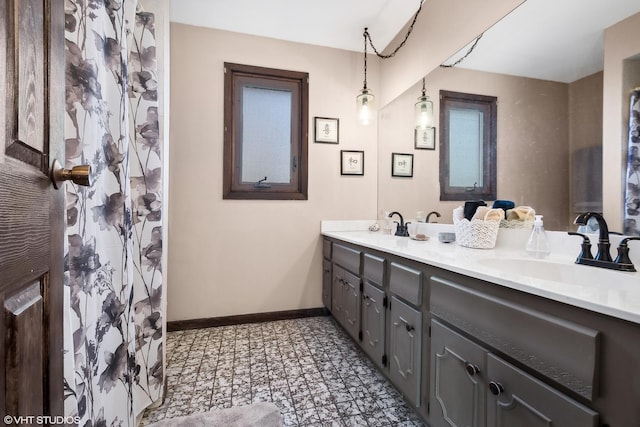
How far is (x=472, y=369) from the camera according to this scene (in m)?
0.95

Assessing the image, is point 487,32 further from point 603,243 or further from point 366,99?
point 603,243

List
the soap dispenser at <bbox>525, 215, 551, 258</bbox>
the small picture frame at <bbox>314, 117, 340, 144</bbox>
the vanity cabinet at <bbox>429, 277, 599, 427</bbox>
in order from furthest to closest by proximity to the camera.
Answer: the small picture frame at <bbox>314, 117, 340, 144</bbox>
the soap dispenser at <bbox>525, 215, 551, 258</bbox>
the vanity cabinet at <bbox>429, 277, 599, 427</bbox>

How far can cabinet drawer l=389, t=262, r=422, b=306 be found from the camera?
125 centimetres

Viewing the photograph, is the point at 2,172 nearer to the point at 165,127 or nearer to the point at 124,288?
the point at 124,288

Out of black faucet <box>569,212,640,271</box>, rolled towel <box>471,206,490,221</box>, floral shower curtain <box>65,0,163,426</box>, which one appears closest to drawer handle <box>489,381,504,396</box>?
black faucet <box>569,212,640,271</box>

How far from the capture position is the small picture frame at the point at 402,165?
2383mm

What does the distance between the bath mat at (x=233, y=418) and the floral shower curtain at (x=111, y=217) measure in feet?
0.66

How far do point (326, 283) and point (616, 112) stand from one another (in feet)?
6.71

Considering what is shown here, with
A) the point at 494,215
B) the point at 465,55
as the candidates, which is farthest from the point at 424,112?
the point at 494,215

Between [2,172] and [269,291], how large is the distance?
7.48 ft

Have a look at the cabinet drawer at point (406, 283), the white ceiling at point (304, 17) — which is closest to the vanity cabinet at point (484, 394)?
the cabinet drawer at point (406, 283)

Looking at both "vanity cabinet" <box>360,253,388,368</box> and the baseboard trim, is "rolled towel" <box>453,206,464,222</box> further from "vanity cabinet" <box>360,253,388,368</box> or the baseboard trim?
the baseboard trim

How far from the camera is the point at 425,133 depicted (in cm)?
219

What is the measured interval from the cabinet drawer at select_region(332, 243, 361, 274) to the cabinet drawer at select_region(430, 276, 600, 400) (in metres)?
0.85
